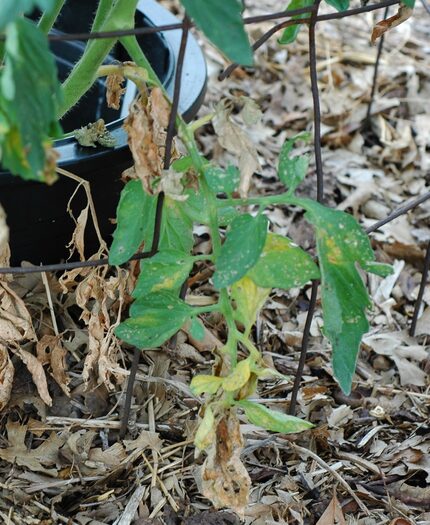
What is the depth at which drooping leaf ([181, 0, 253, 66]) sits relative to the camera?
2.75 ft

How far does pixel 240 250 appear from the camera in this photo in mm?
938

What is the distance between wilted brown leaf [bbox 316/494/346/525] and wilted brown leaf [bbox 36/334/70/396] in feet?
1.36

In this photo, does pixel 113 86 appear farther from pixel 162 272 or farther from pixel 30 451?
pixel 30 451

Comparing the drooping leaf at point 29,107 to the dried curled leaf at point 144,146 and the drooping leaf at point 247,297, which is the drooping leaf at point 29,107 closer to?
the dried curled leaf at point 144,146

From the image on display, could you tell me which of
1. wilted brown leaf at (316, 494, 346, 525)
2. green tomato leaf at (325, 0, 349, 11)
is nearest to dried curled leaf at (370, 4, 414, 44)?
green tomato leaf at (325, 0, 349, 11)

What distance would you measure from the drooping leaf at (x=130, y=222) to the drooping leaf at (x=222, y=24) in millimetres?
254

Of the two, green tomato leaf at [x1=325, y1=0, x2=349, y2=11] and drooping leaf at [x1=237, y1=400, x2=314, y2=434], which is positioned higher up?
green tomato leaf at [x1=325, y1=0, x2=349, y2=11]

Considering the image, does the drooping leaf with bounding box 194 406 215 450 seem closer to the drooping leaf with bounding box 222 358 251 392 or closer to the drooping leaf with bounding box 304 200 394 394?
the drooping leaf with bounding box 222 358 251 392

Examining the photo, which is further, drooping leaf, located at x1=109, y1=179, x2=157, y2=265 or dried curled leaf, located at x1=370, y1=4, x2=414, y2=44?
dried curled leaf, located at x1=370, y1=4, x2=414, y2=44

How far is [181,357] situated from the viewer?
154 cm

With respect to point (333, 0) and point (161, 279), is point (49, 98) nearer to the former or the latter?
point (161, 279)

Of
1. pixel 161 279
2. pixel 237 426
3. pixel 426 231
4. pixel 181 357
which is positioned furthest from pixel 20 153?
A: pixel 426 231

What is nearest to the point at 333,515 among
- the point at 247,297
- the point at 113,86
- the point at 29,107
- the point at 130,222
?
the point at 247,297

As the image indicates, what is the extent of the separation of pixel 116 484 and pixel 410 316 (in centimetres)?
75
